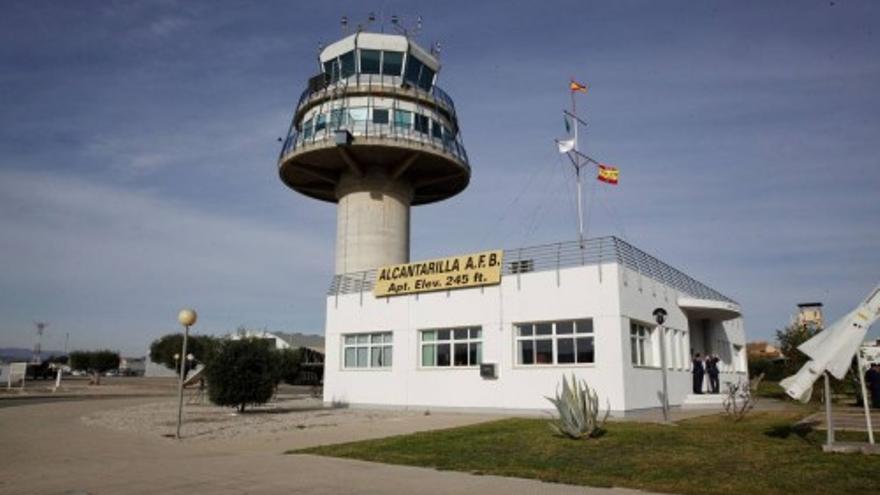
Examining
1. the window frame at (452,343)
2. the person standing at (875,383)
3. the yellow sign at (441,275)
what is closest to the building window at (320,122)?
the yellow sign at (441,275)

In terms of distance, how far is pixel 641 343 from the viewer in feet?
72.7

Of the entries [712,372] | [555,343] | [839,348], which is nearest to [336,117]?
[555,343]

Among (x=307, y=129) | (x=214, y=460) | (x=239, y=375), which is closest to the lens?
(x=214, y=460)

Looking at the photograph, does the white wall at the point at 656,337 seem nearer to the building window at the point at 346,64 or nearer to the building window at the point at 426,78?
the building window at the point at 426,78

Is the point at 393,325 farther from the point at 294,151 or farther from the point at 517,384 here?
the point at 294,151

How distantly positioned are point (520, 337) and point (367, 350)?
752 cm

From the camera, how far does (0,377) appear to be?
6294 cm

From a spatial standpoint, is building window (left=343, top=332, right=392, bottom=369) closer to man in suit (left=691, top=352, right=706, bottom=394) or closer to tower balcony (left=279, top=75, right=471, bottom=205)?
tower balcony (left=279, top=75, right=471, bottom=205)

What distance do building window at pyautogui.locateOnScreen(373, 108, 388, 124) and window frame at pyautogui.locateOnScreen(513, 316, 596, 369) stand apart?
1412 cm

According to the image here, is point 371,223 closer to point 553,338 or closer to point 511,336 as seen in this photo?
point 511,336

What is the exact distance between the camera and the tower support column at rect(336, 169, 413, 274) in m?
31.9

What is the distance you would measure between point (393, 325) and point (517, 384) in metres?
6.18

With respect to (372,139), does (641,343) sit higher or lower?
lower

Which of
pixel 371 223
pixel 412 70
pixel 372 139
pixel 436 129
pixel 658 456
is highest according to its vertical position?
pixel 412 70
